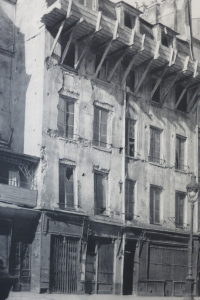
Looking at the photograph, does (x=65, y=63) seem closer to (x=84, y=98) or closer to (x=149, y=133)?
(x=84, y=98)

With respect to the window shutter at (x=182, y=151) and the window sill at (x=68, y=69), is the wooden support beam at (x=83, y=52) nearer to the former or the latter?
the window sill at (x=68, y=69)

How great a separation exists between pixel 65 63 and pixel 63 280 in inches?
391

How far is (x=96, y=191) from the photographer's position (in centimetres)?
2191

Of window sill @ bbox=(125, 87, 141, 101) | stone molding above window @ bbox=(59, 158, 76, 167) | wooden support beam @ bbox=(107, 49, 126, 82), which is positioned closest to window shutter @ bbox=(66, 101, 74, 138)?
stone molding above window @ bbox=(59, 158, 76, 167)

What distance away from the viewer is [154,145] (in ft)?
83.6

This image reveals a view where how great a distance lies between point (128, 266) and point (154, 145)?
22.3 ft

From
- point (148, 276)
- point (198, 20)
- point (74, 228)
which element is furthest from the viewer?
point (198, 20)

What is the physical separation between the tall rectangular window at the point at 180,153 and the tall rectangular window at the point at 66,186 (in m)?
8.20

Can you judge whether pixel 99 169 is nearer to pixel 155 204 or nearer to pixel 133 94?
pixel 155 204

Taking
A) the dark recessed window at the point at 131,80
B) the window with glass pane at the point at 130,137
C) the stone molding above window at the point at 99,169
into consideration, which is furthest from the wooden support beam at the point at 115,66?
the stone molding above window at the point at 99,169

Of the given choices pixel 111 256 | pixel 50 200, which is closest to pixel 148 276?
pixel 111 256

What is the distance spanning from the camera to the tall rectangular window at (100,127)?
73.4 feet

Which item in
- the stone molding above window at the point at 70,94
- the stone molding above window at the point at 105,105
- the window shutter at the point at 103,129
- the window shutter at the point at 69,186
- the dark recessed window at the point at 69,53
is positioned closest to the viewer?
the window shutter at the point at 69,186

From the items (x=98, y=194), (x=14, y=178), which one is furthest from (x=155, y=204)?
(x=14, y=178)
